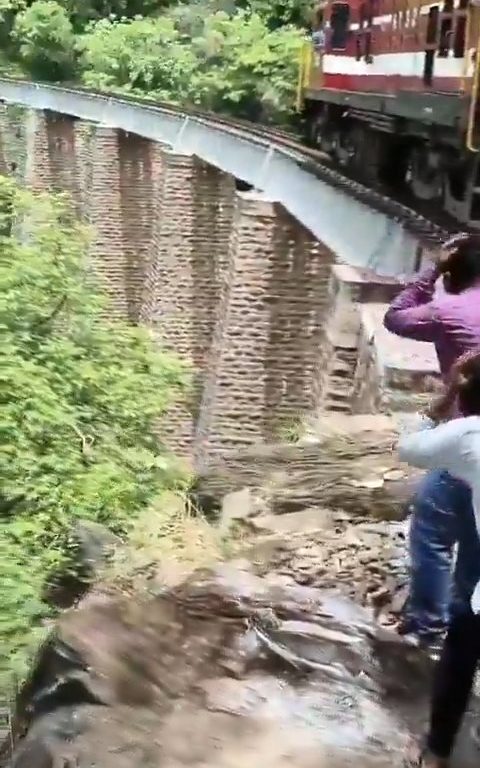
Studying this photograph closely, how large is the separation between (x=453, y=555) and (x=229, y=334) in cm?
836

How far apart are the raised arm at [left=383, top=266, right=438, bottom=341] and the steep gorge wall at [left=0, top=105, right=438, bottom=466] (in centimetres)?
182

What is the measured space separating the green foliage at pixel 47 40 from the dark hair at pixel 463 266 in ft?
84.4

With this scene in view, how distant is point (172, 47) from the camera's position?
24.0 meters

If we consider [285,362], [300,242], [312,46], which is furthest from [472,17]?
[312,46]

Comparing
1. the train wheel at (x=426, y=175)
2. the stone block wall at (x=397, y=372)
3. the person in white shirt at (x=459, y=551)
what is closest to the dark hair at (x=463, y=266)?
the person in white shirt at (x=459, y=551)

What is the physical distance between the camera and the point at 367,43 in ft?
33.3

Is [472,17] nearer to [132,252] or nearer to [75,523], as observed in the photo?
[75,523]

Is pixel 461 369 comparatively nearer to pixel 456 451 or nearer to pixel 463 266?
pixel 456 451

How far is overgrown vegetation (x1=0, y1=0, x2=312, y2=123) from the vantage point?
2034 cm

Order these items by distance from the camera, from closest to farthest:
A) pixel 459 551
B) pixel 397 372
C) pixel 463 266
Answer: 1. pixel 459 551
2. pixel 463 266
3. pixel 397 372

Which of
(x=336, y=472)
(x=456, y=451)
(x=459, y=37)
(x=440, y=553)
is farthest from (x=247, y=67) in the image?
(x=456, y=451)

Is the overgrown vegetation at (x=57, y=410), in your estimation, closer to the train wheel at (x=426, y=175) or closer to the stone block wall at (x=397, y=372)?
the stone block wall at (x=397, y=372)

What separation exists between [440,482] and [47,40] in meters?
26.5

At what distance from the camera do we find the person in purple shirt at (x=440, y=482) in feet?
9.64
